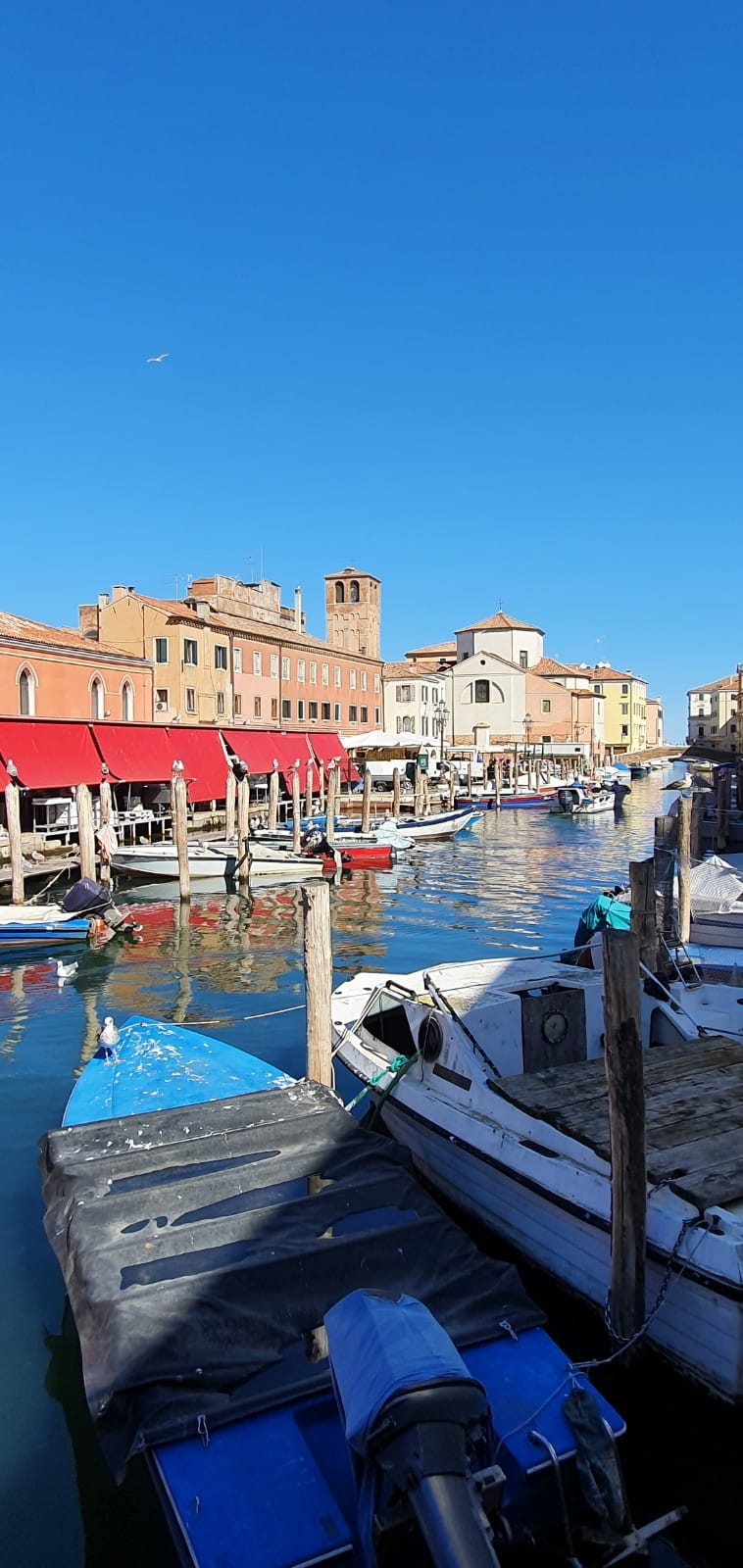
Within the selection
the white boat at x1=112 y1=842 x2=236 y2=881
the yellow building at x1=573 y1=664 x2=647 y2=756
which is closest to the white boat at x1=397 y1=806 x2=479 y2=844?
the white boat at x1=112 y1=842 x2=236 y2=881

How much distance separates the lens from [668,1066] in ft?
23.8

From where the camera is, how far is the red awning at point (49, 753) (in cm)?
2478

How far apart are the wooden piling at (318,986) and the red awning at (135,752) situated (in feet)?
69.5

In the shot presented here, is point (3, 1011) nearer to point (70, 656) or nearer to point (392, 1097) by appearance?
point (392, 1097)

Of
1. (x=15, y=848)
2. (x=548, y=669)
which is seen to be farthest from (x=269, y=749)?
(x=548, y=669)

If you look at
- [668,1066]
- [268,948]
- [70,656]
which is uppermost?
[70,656]

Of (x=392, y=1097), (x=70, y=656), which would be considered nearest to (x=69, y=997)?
(x=392, y=1097)

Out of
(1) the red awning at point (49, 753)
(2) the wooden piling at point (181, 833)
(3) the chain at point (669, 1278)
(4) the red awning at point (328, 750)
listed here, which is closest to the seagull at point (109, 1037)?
(3) the chain at point (669, 1278)

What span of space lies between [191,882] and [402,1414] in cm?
2191

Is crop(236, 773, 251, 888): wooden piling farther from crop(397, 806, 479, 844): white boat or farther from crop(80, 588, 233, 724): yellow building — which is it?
crop(80, 588, 233, 724): yellow building

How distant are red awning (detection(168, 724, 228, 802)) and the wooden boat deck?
81.0ft

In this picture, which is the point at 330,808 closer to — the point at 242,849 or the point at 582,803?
the point at 242,849

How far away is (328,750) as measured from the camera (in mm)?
42719

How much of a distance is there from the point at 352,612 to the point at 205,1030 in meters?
56.1
